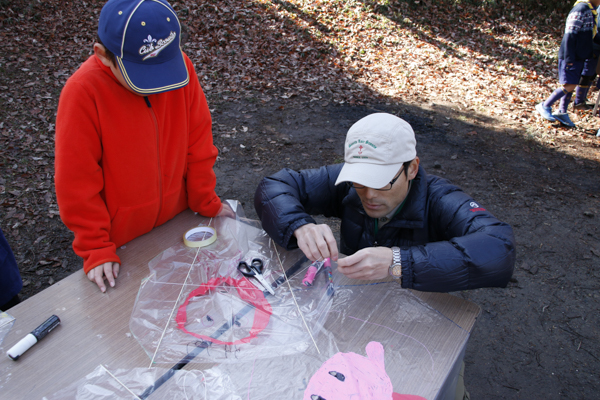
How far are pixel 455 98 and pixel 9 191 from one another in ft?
21.2

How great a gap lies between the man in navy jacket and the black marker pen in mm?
901

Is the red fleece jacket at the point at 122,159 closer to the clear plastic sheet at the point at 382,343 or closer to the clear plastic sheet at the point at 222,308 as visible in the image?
the clear plastic sheet at the point at 222,308

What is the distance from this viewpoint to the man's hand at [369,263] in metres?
1.47

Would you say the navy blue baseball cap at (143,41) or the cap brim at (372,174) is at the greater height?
the navy blue baseball cap at (143,41)

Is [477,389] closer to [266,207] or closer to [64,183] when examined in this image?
[266,207]

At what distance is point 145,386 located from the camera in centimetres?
120

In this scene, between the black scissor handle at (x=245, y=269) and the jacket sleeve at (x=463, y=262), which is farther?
the black scissor handle at (x=245, y=269)

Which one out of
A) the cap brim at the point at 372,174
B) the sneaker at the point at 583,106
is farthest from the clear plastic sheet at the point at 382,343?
the sneaker at the point at 583,106

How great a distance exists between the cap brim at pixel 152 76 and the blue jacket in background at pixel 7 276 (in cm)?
111

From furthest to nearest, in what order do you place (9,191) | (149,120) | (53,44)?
(53,44)
(9,191)
(149,120)

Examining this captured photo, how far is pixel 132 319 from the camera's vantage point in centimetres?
141

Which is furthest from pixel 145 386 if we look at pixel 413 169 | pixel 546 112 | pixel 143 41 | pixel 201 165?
pixel 546 112

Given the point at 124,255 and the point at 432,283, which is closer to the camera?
the point at 432,283

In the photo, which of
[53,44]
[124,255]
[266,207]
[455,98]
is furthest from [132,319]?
[53,44]
